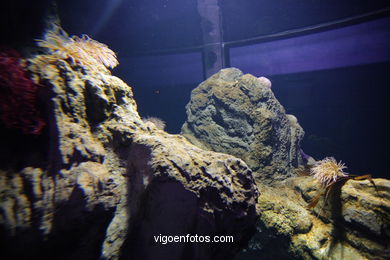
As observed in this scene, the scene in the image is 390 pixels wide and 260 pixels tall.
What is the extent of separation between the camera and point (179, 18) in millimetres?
8828

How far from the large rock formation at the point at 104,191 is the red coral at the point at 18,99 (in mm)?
105

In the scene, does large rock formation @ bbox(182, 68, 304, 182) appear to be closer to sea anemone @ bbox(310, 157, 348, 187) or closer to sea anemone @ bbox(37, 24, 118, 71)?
sea anemone @ bbox(310, 157, 348, 187)

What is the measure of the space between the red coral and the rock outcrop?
3225mm

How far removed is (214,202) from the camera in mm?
1862

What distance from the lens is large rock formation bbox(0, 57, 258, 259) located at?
5.55 feet

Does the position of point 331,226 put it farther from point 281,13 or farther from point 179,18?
point 179,18

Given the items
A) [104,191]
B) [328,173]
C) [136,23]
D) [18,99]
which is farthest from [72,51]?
[136,23]

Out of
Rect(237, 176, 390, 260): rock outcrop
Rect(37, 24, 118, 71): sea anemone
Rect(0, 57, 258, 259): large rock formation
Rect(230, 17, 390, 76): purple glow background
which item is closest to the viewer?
Rect(0, 57, 258, 259): large rock formation

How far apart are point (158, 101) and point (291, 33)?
23.8 feet

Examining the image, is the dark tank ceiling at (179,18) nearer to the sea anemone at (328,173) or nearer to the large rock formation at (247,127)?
the large rock formation at (247,127)

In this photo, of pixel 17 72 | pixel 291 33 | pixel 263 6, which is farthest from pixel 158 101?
pixel 17 72

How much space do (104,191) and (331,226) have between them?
3.58 m

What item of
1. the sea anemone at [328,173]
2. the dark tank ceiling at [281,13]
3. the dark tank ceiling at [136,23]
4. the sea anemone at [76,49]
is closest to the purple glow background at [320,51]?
the dark tank ceiling at [281,13]

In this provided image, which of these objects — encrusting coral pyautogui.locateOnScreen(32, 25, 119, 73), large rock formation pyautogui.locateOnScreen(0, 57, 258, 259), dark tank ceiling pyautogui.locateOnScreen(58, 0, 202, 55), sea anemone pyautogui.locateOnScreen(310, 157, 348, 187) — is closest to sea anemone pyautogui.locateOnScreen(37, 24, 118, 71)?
encrusting coral pyautogui.locateOnScreen(32, 25, 119, 73)
